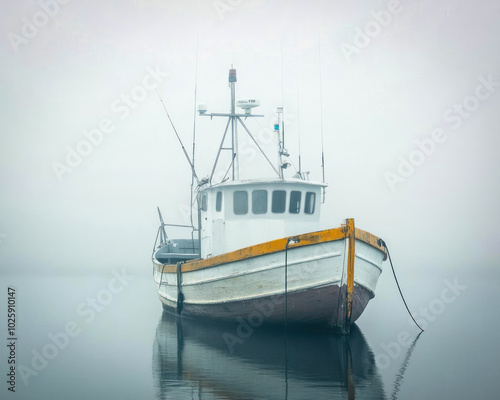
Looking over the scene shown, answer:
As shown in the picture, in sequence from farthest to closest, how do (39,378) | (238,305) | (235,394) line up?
1. (238,305)
2. (39,378)
3. (235,394)

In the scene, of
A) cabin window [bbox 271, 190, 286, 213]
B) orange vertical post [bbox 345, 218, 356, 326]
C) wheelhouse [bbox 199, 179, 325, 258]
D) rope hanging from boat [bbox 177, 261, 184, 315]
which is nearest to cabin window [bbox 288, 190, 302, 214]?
wheelhouse [bbox 199, 179, 325, 258]

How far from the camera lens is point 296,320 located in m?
13.6

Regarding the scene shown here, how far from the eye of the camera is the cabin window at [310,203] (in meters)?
15.9

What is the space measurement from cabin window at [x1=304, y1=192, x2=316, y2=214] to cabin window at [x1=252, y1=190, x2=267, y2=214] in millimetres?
1185

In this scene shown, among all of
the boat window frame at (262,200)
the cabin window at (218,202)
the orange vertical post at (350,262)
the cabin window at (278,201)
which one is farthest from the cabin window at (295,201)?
the orange vertical post at (350,262)

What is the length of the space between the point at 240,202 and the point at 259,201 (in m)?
0.58

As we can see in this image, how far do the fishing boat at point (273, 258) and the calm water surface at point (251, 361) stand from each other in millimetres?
712

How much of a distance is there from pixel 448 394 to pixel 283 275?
15.9 feet

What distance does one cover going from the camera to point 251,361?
11539 millimetres

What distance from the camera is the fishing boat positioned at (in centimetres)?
1304

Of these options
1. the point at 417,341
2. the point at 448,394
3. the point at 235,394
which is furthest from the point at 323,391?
the point at 417,341

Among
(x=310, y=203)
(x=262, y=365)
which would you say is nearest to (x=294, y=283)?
(x=262, y=365)

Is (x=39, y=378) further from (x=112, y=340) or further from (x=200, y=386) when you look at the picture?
(x=112, y=340)

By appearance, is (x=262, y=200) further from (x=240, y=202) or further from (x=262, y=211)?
(x=240, y=202)
